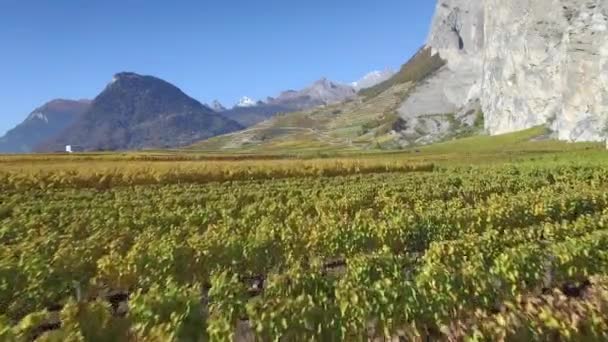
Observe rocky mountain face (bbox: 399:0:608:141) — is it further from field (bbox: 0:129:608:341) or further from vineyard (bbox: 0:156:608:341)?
vineyard (bbox: 0:156:608:341)

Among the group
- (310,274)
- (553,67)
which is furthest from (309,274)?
(553,67)

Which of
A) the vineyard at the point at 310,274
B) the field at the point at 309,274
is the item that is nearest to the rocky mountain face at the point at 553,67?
the field at the point at 309,274

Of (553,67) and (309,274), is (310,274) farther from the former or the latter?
(553,67)

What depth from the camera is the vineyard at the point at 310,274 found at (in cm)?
995

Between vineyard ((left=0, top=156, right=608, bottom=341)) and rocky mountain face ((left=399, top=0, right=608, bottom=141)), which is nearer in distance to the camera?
vineyard ((left=0, top=156, right=608, bottom=341))

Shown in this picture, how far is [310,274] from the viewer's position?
1307 centimetres

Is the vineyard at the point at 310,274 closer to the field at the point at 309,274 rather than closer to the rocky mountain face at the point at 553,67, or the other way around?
the field at the point at 309,274

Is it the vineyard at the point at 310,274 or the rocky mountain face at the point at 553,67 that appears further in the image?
the rocky mountain face at the point at 553,67

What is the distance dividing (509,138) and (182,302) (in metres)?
162

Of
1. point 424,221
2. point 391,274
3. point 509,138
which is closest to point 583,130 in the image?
point 509,138

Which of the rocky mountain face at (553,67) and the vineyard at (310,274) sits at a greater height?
the rocky mountain face at (553,67)

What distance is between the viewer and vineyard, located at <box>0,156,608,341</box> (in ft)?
32.6

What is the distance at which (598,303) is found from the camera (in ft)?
31.8

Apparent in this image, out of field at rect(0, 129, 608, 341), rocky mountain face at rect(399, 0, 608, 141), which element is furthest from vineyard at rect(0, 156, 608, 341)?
rocky mountain face at rect(399, 0, 608, 141)
